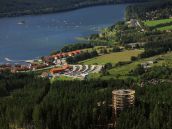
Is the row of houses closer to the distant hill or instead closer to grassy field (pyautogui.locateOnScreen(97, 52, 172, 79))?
grassy field (pyautogui.locateOnScreen(97, 52, 172, 79))

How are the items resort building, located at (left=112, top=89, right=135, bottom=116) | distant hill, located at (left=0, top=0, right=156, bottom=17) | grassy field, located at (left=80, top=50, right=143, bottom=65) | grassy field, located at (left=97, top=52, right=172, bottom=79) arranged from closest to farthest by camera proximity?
resort building, located at (left=112, top=89, right=135, bottom=116) → grassy field, located at (left=97, top=52, right=172, bottom=79) → grassy field, located at (left=80, top=50, right=143, bottom=65) → distant hill, located at (left=0, top=0, right=156, bottom=17)

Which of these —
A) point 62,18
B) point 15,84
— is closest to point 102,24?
point 62,18

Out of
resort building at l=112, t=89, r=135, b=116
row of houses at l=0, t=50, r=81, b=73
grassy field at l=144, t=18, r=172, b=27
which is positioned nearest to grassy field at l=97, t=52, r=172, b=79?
row of houses at l=0, t=50, r=81, b=73

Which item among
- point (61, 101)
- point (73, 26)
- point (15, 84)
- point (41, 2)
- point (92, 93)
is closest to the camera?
point (61, 101)

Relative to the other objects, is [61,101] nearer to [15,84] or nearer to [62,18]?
[15,84]

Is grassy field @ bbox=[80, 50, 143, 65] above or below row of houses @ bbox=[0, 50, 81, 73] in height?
above

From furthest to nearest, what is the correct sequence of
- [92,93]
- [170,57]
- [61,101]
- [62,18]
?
[62,18] < [170,57] < [92,93] < [61,101]

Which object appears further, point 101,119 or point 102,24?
point 102,24
